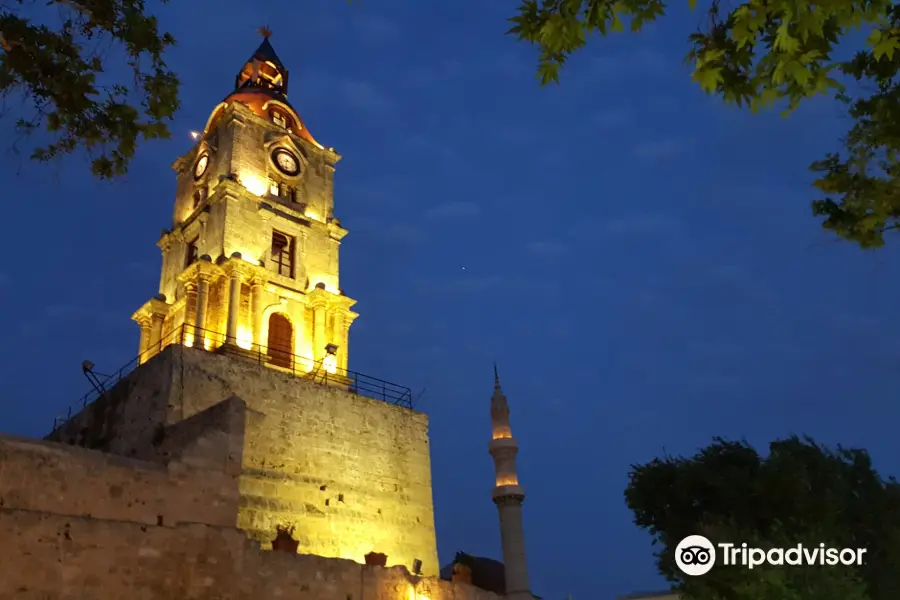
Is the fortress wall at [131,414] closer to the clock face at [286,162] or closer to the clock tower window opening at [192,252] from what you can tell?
the clock tower window opening at [192,252]

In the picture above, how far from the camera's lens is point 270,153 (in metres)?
31.3

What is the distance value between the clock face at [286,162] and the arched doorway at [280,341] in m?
6.63

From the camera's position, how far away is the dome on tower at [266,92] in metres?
32.9

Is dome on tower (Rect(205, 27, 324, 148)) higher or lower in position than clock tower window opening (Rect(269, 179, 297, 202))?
higher

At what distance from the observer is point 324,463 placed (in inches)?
919

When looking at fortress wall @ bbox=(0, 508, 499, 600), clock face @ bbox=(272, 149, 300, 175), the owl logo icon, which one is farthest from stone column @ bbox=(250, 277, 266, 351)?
the owl logo icon

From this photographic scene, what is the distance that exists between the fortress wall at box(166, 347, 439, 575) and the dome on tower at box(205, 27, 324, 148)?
13264 mm

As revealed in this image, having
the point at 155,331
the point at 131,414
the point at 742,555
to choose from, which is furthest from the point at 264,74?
the point at 742,555

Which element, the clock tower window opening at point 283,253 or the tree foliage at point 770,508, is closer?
the tree foliage at point 770,508

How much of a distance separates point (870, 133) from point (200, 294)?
74.9 ft

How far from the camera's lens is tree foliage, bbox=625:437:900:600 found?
55.5 feet

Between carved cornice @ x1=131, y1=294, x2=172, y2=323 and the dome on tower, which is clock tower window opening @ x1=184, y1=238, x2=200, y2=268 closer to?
carved cornice @ x1=131, y1=294, x2=172, y2=323

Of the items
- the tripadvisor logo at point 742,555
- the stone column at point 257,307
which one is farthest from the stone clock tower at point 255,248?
the tripadvisor logo at point 742,555

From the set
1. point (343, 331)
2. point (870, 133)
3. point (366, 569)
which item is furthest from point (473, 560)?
point (870, 133)
